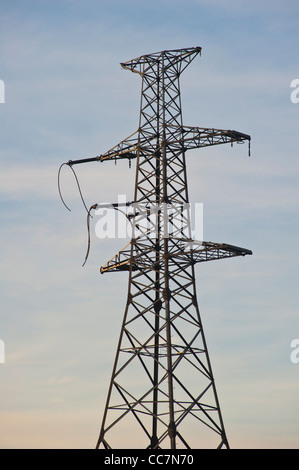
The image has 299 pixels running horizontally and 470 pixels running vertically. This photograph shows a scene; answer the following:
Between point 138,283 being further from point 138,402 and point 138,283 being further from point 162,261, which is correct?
point 138,402

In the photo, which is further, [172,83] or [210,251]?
[172,83]

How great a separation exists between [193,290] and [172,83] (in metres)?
14.6

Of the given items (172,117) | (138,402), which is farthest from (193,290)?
(172,117)

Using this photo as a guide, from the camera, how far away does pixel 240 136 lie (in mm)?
58906

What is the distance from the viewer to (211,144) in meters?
59.6
